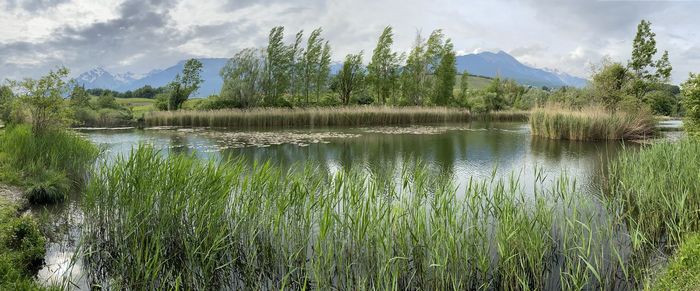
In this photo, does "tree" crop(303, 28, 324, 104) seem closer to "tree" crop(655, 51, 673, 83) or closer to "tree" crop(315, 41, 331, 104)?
"tree" crop(315, 41, 331, 104)

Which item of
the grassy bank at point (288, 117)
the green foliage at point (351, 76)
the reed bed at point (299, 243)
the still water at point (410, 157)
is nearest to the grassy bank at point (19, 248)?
the still water at point (410, 157)

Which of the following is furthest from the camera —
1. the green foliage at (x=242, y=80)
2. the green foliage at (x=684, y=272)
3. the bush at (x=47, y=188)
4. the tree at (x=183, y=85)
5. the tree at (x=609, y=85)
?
the tree at (x=183, y=85)

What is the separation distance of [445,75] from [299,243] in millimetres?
40822

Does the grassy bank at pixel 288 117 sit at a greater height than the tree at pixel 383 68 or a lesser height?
lesser

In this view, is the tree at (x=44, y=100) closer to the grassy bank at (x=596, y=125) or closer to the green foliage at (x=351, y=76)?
the grassy bank at (x=596, y=125)

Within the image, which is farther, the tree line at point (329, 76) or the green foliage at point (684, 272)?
the tree line at point (329, 76)

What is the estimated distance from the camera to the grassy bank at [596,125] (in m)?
18.6

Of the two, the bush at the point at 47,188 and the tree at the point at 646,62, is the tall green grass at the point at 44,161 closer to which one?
the bush at the point at 47,188

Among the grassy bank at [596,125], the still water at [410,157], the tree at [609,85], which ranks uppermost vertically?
the tree at [609,85]

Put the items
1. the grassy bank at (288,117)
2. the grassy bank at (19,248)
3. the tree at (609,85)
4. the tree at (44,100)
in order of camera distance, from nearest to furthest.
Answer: the grassy bank at (19,248), the tree at (44,100), the tree at (609,85), the grassy bank at (288,117)

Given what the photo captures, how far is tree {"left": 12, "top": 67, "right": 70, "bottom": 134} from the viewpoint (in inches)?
403

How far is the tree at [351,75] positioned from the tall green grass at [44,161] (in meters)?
35.0

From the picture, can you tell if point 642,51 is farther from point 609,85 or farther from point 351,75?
point 351,75

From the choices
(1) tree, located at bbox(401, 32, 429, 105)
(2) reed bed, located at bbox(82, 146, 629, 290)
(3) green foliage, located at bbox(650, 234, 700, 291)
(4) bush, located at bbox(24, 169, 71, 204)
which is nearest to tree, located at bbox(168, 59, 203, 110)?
(1) tree, located at bbox(401, 32, 429, 105)
